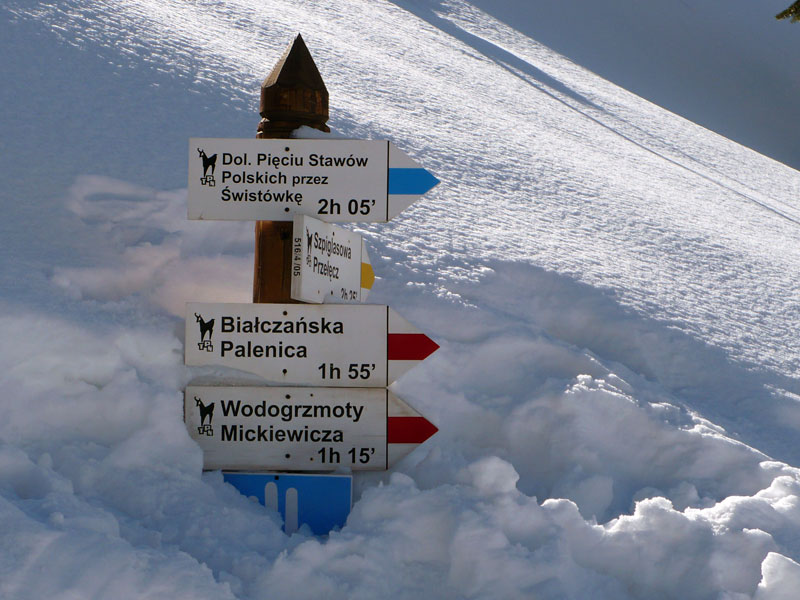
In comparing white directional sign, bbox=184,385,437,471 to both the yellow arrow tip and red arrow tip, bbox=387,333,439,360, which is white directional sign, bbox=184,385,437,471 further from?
the yellow arrow tip

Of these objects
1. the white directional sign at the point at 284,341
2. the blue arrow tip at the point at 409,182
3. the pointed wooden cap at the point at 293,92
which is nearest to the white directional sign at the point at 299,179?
the blue arrow tip at the point at 409,182

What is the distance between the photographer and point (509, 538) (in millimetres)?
2229

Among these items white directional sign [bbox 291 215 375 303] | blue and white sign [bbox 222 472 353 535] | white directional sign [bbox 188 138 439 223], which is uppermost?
white directional sign [bbox 188 138 439 223]

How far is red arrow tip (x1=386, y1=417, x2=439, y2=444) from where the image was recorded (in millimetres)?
2412

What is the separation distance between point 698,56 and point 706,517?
19.5 metres

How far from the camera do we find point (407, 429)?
2.42 meters

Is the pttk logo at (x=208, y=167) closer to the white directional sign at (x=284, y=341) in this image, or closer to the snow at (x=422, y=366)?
the white directional sign at (x=284, y=341)

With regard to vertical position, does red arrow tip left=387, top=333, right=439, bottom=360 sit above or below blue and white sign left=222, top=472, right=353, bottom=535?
above

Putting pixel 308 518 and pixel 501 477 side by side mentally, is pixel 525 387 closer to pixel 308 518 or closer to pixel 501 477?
pixel 501 477

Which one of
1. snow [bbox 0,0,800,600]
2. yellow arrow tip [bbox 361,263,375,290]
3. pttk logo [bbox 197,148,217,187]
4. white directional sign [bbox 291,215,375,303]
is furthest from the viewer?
yellow arrow tip [bbox 361,263,375,290]

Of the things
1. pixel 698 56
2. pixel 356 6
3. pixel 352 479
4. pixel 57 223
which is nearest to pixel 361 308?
pixel 352 479

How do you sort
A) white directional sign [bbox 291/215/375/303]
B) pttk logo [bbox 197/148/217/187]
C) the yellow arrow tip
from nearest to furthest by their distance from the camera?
white directional sign [bbox 291/215/375/303]
pttk logo [bbox 197/148/217/187]
the yellow arrow tip

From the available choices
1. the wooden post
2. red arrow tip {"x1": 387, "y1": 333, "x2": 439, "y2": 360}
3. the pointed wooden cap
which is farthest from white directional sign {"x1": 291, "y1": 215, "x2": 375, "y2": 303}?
the pointed wooden cap

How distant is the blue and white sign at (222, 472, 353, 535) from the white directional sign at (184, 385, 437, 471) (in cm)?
4
